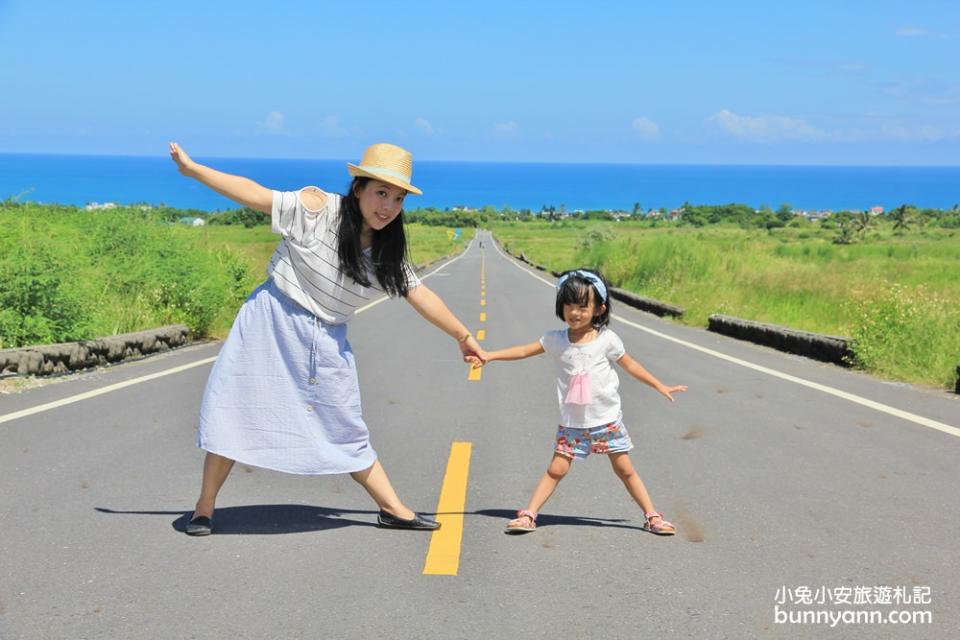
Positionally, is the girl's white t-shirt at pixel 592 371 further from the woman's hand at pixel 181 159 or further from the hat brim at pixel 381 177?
the woman's hand at pixel 181 159

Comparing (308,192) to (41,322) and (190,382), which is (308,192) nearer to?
(190,382)

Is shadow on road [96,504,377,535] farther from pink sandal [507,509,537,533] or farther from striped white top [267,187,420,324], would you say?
striped white top [267,187,420,324]

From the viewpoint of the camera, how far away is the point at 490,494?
561 cm

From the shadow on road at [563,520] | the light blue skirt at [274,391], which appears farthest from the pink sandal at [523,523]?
the light blue skirt at [274,391]

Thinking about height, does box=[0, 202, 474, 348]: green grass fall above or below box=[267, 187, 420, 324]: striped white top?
below

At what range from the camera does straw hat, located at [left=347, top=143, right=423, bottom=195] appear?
4340 mm

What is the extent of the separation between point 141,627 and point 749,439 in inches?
191

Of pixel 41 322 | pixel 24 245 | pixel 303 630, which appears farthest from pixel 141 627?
pixel 24 245

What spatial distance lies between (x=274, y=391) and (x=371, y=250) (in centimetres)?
78

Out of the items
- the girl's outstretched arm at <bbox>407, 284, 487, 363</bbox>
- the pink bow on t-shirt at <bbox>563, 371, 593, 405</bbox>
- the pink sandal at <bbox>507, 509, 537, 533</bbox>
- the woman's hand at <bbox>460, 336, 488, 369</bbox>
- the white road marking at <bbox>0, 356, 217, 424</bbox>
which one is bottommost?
the white road marking at <bbox>0, 356, 217, 424</bbox>

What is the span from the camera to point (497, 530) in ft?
16.0

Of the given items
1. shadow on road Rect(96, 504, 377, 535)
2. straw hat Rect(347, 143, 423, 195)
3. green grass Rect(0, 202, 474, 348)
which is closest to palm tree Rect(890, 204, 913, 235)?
green grass Rect(0, 202, 474, 348)

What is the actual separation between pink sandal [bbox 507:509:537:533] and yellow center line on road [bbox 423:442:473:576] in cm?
25

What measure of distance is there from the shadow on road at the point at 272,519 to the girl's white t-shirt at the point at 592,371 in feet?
3.82
